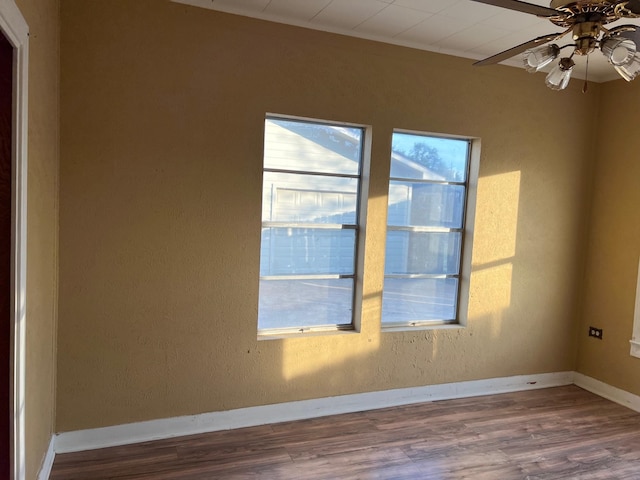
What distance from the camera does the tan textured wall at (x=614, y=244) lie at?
12.3 ft

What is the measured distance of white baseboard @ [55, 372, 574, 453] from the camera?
280 cm

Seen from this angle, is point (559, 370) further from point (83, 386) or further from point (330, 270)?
point (83, 386)

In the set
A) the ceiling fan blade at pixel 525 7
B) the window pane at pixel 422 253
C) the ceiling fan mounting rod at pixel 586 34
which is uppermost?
the ceiling fan blade at pixel 525 7

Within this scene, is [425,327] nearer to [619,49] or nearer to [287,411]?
[287,411]

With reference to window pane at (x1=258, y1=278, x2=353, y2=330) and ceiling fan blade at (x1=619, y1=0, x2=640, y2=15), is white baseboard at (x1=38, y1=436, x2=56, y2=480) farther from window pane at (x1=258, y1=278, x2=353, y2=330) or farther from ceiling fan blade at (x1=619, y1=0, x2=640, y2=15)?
ceiling fan blade at (x1=619, y1=0, x2=640, y2=15)

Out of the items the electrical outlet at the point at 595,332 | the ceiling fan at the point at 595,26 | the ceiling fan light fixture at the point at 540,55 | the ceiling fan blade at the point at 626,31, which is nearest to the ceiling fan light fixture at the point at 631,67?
the ceiling fan at the point at 595,26

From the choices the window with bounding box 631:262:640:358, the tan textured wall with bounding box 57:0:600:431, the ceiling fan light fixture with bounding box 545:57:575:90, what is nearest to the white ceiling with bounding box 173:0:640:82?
the tan textured wall with bounding box 57:0:600:431

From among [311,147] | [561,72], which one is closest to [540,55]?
[561,72]

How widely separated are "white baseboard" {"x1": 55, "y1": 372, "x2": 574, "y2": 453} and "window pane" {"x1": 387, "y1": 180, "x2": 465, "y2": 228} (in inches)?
52.1

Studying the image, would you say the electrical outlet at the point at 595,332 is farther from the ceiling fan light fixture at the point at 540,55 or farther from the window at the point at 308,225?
the ceiling fan light fixture at the point at 540,55

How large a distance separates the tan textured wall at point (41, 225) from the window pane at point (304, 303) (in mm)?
1298

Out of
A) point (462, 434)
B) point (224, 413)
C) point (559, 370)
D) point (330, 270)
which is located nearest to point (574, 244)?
point (559, 370)

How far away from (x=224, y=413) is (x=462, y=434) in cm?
163

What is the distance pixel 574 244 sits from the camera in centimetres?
407
